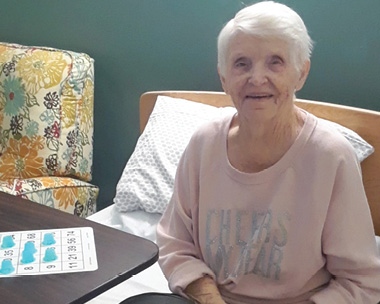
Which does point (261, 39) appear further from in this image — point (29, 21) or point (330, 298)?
point (29, 21)

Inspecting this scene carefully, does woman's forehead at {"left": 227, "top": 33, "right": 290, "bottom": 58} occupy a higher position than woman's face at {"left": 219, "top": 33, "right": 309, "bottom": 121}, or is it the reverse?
woman's forehead at {"left": 227, "top": 33, "right": 290, "bottom": 58}

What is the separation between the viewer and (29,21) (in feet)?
8.74

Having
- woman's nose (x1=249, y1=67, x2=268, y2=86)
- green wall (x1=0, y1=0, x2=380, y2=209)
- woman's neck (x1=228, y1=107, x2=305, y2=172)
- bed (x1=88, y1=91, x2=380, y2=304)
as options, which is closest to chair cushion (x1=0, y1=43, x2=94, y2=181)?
green wall (x1=0, y1=0, x2=380, y2=209)

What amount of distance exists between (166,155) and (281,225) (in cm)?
69

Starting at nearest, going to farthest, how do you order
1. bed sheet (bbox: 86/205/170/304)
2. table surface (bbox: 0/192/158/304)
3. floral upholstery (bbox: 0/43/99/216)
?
table surface (bbox: 0/192/158/304), bed sheet (bbox: 86/205/170/304), floral upholstery (bbox: 0/43/99/216)

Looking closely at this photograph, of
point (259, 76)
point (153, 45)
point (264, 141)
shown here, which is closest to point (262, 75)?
point (259, 76)

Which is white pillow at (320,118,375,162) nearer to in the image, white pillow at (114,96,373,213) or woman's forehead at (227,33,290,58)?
white pillow at (114,96,373,213)

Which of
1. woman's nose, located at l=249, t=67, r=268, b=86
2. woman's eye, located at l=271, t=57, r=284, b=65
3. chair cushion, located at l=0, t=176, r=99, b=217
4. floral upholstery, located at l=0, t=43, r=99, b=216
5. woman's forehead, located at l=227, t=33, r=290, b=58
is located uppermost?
woman's forehead, located at l=227, t=33, r=290, b=58

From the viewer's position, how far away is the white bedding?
4.95 feet

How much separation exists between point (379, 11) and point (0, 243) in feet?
4.19

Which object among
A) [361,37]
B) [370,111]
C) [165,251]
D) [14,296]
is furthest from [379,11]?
[14,296]

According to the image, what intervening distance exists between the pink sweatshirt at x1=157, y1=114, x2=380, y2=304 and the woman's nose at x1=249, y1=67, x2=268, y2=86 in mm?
147

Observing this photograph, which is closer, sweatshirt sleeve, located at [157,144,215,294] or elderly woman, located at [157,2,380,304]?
elderly woman, located at [157,2,380,304]

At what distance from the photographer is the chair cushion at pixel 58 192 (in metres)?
2.13
